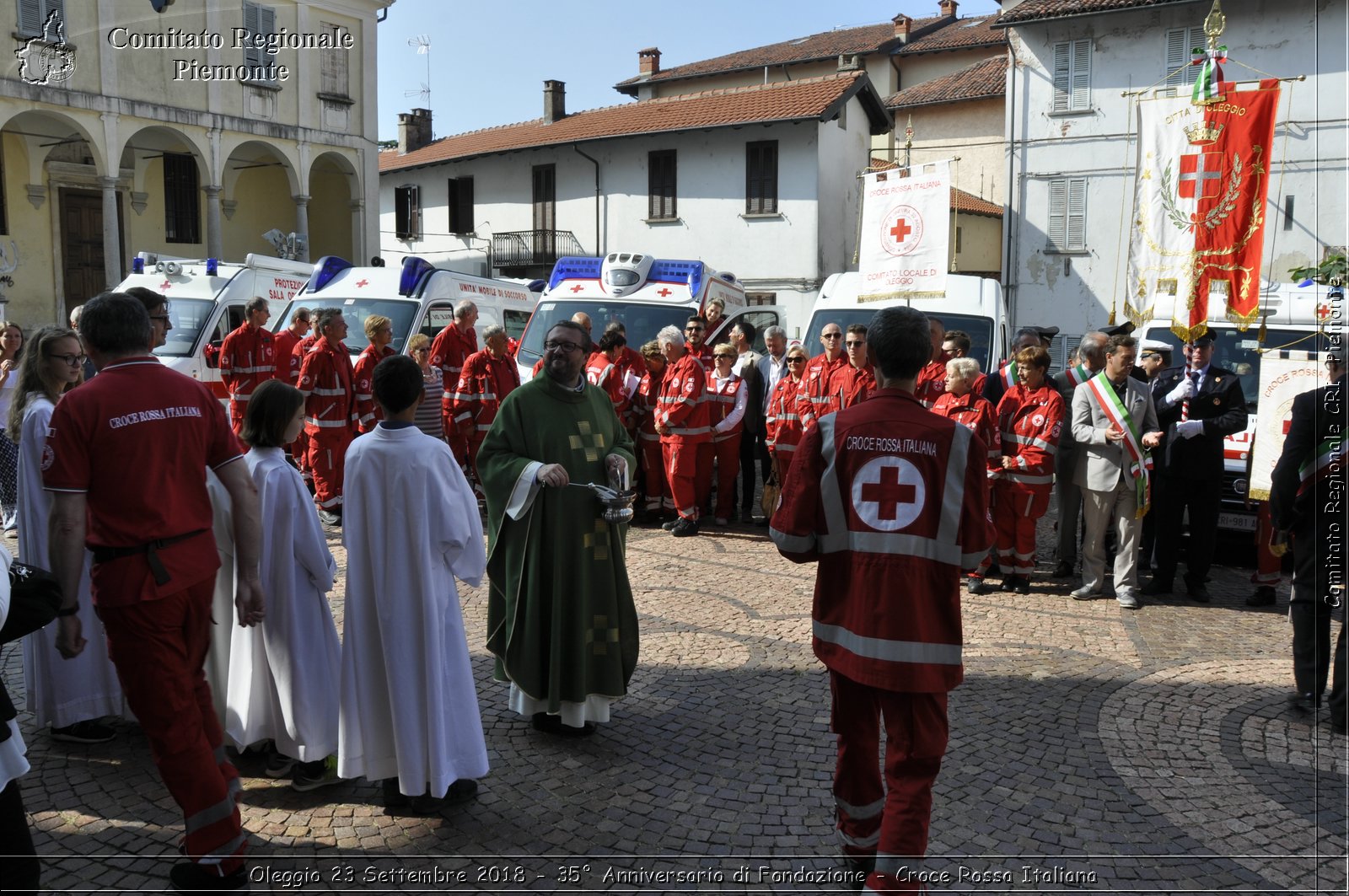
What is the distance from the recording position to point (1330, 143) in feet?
81.3

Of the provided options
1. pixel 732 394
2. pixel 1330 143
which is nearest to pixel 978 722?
pixel 732 394

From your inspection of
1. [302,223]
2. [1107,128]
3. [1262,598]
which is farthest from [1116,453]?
[302,223]

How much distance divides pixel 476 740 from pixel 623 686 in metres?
1.01

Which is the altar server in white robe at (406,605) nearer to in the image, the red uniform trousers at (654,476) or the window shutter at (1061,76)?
the red uniform trousers at (654,476)

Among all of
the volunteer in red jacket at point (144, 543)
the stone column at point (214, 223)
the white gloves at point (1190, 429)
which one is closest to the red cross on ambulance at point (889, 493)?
the volunteer in red jacket at point (144, 543)

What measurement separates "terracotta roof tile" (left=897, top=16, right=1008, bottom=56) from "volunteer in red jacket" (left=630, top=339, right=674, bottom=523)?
2963cm

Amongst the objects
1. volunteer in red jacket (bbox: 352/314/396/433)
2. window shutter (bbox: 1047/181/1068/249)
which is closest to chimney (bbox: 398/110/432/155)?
window shutter (bbox: 1047/181/1068/249)

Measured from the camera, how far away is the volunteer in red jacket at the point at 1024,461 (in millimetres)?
7996

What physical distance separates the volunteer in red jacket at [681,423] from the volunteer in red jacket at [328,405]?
3289 millimetres

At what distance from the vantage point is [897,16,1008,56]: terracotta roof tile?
118ft

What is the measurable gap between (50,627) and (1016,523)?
21.9 feet

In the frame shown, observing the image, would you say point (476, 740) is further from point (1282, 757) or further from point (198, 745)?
point (1282, 757)

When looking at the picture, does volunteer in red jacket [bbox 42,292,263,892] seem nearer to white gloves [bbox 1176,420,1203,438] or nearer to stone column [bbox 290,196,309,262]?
white gloves [bbox 1176,420,1203,438]

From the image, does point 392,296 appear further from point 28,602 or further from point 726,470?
point 28,602
